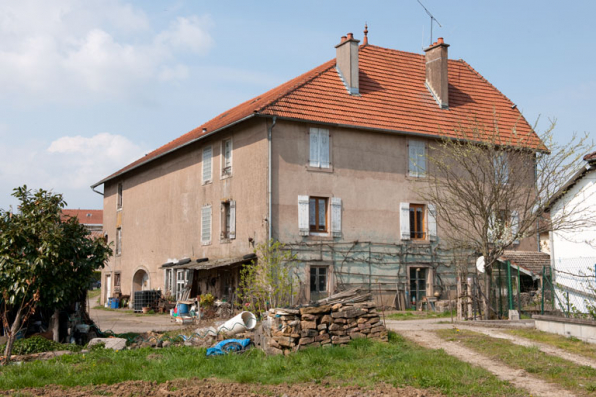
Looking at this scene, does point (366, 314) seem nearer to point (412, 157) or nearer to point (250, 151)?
point (250, 151)

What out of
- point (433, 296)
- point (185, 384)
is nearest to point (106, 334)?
point (185, 384)

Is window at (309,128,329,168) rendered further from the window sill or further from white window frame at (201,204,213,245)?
white window frame at (201,204,213,245)

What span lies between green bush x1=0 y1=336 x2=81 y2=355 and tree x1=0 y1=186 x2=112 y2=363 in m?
0.38

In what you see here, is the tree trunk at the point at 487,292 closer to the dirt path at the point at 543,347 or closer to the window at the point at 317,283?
the dirt path at the point at 543,347

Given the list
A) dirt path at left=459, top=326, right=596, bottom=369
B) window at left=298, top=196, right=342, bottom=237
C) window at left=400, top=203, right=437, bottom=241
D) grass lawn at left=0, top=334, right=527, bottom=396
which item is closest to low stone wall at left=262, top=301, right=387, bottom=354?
grass lawn at left=0, top=334, right=527, bottom=396

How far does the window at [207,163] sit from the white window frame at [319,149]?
4822 mm

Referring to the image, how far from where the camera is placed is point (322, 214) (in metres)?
23.7

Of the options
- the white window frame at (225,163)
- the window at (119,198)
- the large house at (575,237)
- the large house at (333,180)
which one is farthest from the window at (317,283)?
the window at (119,198)

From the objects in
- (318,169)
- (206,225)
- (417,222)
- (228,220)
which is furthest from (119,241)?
(417,222)

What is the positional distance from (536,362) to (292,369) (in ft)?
13.6

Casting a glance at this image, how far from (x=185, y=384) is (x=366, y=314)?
4.49 meters

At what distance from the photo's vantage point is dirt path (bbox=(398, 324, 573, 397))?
9.37 metres

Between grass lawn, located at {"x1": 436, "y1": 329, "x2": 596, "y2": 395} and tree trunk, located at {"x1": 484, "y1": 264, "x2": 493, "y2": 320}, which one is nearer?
grass lawn, located at {"x1": 436, "y1": 329, "x2": 596, "y2": 395}

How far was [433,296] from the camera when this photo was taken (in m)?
24.9
